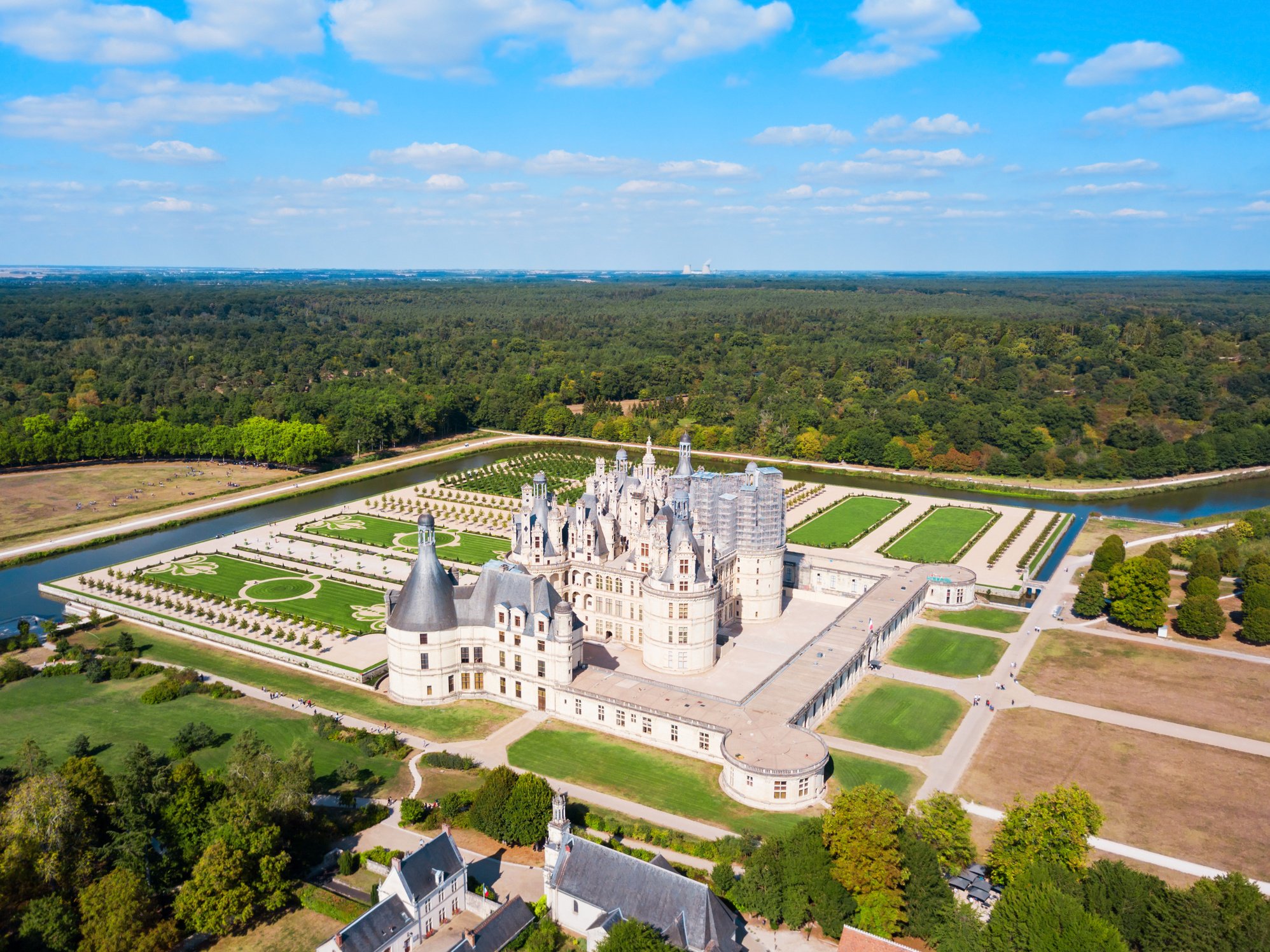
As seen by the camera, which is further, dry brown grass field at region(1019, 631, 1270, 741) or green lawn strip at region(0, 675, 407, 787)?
dry brown grass field at region(1019, 631, 1270, 741)

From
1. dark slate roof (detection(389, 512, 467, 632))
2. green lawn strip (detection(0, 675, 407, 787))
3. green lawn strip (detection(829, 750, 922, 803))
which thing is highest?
dark slate roof (detection(389, 512, 467, 632))

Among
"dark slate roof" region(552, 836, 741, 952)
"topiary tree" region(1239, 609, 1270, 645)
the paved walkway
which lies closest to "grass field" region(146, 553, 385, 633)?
"dark slate roof" region(552, 836, 741, 952)

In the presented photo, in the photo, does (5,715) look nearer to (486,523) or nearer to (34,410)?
(486,523)

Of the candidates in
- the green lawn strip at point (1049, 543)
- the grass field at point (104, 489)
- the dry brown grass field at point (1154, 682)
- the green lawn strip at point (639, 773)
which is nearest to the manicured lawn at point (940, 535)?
the green lawn strip at point (1049, 543)

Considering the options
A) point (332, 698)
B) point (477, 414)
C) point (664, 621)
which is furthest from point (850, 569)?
point (477, 414)

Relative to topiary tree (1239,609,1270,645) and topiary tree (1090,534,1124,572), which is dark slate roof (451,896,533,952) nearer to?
topiary tree (1239,609,1270,645)

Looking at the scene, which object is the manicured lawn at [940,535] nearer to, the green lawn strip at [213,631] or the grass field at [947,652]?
the grass field at [947,652]

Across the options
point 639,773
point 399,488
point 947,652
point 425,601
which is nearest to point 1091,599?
point 947,652

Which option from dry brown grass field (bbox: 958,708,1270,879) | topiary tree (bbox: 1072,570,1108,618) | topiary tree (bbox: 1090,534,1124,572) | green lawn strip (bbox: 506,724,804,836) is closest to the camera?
dry brown grass field (bbox: 958,708,1270,879)
